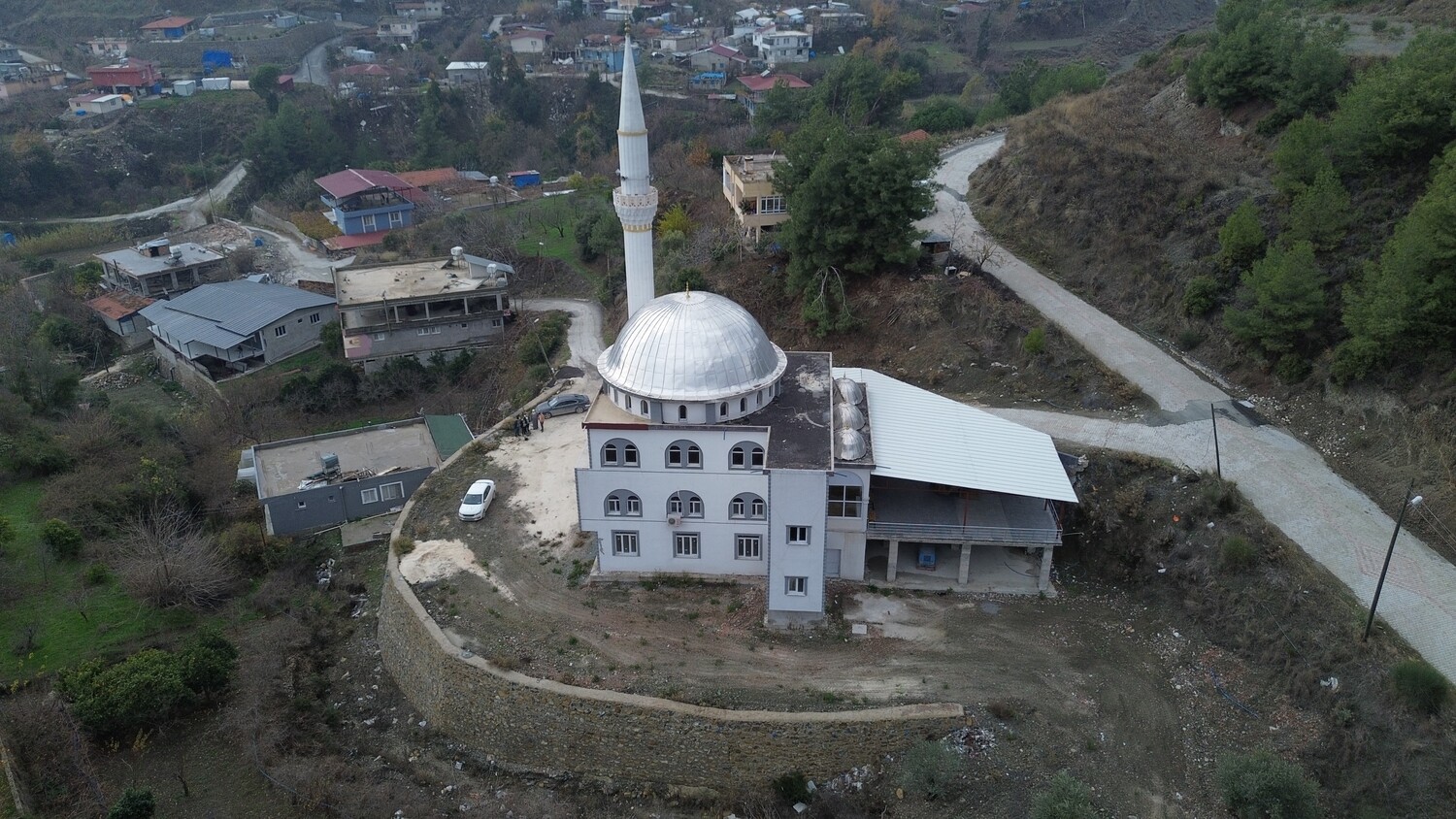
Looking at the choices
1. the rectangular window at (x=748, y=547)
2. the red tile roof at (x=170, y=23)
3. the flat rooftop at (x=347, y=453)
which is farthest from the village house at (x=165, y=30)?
the rectangular window at (x=748, y=547)

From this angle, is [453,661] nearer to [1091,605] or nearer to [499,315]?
[1091,605]

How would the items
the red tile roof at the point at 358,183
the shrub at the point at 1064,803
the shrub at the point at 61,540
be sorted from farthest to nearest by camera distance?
the red tile roof at the point at 358,183 → the shrub at the point at 61,540 → the shrub at the point at 1064,803

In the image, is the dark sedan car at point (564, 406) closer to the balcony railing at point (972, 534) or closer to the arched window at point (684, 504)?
the arched window at point (684, 504)

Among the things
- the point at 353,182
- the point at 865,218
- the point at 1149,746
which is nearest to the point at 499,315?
the point at 865,218

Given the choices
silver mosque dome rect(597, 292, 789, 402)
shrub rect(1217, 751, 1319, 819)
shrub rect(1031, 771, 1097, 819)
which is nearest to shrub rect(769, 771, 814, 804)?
shrub rect(1031, 771, 1097, 819)

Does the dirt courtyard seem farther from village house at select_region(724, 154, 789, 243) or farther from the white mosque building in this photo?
village house at select_region(724, 154, 789, 243)

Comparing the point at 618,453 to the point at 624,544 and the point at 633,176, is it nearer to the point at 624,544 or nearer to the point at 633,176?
the point at 624,544
